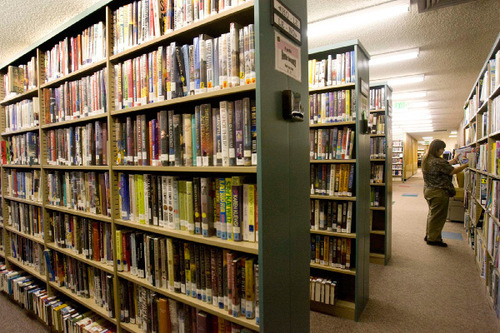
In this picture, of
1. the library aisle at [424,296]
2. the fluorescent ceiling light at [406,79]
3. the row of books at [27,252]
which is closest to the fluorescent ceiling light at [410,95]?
the fluorescent ceiling light at [406,79]

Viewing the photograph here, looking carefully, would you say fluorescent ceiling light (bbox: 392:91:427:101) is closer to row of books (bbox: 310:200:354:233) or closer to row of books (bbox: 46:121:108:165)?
row of books (bbox: 310:200:354:233)

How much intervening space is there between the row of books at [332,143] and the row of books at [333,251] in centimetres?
77

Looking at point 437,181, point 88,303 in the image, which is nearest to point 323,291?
point 88,303

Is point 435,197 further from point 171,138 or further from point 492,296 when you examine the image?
point 171,138

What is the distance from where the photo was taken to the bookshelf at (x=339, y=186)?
2.33 m

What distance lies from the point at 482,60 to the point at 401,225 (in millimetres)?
3237

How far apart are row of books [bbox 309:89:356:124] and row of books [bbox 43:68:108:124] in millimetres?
1823

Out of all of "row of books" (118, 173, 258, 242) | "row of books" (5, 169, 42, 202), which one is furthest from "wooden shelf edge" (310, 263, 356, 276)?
"row of books" (5, 169, 42, 202)

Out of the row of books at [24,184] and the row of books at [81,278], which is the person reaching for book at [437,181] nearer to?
the row of books at [81,278]

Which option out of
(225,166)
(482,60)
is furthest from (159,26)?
(482,60)

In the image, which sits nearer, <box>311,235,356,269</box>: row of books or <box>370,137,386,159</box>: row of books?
<box>311,235,356,269</box>: row of books

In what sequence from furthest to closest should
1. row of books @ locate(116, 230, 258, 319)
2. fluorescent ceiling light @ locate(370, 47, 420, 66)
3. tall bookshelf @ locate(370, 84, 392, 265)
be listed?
1. fluorescent ceiling light @ locate(370, 47, 420, 66)
2. tall bookshelf @ locate(370, 84, 392, 265)
3. row of books @ locate(116, 230, 258, 319)

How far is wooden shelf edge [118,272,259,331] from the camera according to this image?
3.70 feet

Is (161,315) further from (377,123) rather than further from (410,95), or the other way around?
(410,95)
